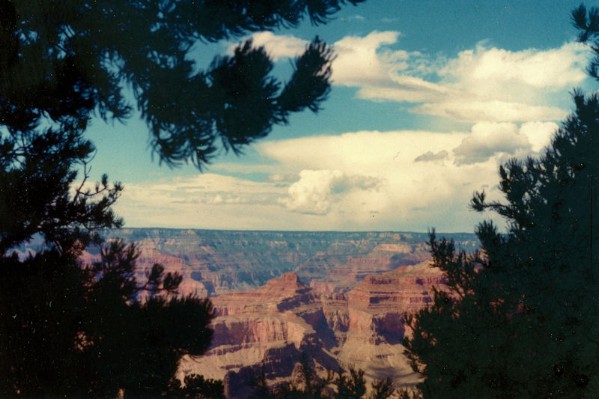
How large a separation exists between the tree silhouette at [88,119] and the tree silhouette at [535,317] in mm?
3798

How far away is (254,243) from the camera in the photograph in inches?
7825

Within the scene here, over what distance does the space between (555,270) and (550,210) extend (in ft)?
5.21

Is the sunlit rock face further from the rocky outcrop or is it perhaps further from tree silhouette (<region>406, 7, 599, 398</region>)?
tree silhouette (<region>406, 7, 599, 398</region>)

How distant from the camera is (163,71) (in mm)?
6633

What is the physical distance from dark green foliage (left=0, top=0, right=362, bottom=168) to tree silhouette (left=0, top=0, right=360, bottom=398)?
2 centimetres

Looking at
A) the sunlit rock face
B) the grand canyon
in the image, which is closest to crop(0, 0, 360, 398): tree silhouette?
the grand canyon

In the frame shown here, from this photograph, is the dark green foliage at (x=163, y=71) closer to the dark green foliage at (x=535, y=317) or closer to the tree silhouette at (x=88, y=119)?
the tree silhouette at (x=88, y=119)

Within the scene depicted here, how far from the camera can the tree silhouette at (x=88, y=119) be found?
5918mm

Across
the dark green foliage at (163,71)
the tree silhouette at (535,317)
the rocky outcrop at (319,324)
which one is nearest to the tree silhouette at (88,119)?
the dark green foliage at (163,71)

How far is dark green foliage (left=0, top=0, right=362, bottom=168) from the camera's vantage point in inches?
227

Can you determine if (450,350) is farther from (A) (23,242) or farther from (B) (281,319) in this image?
(B) (281,319)

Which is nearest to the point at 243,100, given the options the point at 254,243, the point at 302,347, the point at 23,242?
the point at 23,242

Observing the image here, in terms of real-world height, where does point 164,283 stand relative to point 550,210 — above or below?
below

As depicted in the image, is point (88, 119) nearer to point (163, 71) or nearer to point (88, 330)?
point (163, 71)
